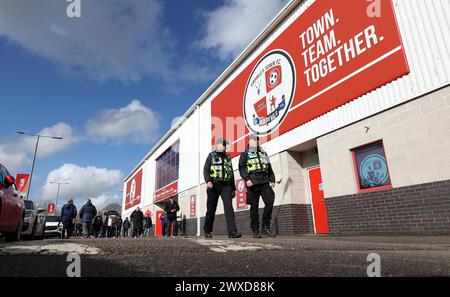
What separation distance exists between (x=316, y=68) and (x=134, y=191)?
28.9m

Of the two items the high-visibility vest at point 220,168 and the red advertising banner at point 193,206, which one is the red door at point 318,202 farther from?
the red advertising banner at point 193,206

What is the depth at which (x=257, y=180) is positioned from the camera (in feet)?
19.2

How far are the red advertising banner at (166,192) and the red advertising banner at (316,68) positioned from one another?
28.0 feet

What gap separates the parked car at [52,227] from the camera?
16.3 m

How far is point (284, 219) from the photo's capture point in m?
9.90

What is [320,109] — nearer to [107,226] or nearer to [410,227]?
[410,227]

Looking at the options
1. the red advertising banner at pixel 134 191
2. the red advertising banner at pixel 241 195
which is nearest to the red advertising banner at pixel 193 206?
the red advertising banner at pixel 241 195

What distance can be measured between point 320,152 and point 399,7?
171 inches

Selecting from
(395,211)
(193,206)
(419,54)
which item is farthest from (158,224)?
(419,54)

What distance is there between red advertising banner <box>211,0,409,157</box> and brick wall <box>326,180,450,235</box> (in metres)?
2.75

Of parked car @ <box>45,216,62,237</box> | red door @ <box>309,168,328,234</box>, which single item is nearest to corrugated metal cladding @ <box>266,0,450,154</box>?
red door @ <box>309,168,328,234</box>

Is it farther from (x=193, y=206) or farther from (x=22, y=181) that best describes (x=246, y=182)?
(x=22, y=181)

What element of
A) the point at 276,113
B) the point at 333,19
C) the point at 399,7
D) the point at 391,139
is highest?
the point at 333,19
